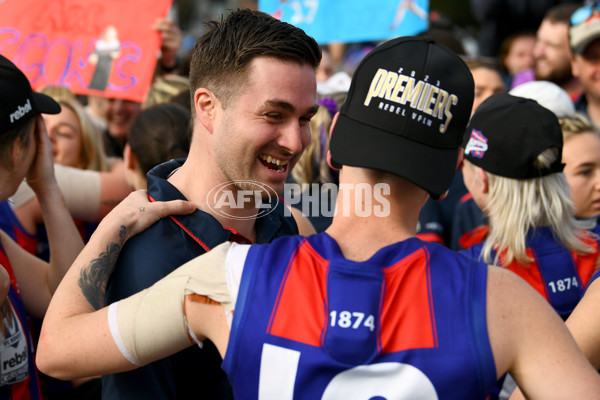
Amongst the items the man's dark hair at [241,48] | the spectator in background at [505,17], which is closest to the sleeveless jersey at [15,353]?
the man's dark hair at [241,48]

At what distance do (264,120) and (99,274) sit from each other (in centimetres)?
85

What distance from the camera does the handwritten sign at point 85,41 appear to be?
512 cm

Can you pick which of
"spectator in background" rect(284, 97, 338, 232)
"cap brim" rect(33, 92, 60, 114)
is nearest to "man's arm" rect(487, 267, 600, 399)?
"cap brim" rect(33, 92, 60, 114)

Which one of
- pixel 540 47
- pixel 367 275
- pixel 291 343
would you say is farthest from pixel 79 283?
pixel 540 47

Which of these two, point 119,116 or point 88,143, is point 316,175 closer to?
point 88,143

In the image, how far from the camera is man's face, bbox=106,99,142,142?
21.2ft

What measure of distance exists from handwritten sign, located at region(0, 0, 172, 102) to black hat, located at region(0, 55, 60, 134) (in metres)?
2.19

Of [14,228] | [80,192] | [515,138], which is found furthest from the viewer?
[80,192]

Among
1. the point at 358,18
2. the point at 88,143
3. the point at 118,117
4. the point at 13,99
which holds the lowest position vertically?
the point at 118,117

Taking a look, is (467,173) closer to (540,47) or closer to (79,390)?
(79,390)

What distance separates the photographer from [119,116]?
6.50 m

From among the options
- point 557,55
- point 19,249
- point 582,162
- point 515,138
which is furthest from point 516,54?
point 19,249

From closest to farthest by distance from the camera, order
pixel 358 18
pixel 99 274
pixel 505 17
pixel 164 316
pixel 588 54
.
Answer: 1. pixel 164 316
2. pixel 99 274
3. pixel 588 54
4. pixel 358 18
5. pixel 505 17

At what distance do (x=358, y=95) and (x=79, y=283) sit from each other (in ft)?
3.23
